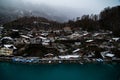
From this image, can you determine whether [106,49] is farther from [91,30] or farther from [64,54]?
[91,30]

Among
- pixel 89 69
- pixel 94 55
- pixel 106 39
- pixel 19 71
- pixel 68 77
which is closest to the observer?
pixel 68 77

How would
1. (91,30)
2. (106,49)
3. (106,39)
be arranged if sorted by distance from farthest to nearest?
(91,30)
(106,39)
(106,49)

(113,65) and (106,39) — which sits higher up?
(106,39)

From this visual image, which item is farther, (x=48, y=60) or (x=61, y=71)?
(x=48, y=60)

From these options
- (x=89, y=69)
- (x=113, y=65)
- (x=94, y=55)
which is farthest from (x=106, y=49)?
(x=89, y=69)

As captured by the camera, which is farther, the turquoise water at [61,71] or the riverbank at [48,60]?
the riverbank at [48,60]

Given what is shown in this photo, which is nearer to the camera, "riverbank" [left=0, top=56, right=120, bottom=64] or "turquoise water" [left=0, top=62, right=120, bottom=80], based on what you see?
"turquoise water" [left=0, top=62, right=120, bottom=80]

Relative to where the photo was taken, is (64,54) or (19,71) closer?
(19,71)

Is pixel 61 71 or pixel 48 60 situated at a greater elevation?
pixel 48 60
